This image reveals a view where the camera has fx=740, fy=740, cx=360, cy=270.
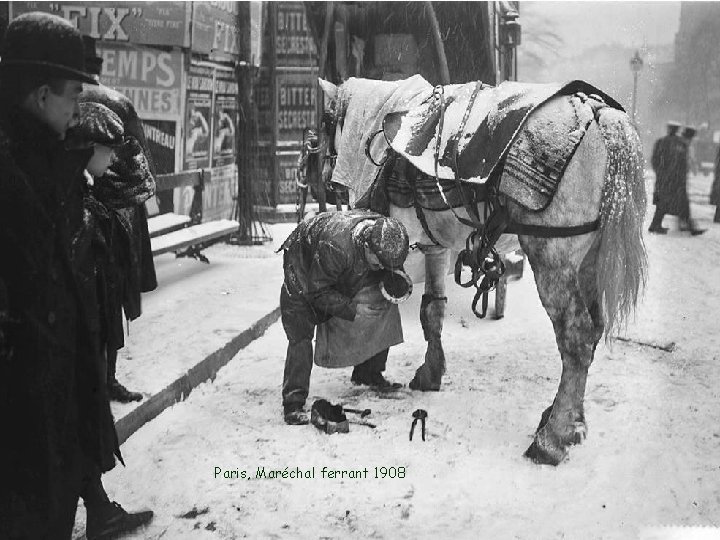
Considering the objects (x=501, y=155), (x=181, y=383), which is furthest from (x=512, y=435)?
(x=181, y=383)

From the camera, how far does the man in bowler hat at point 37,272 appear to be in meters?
1.98

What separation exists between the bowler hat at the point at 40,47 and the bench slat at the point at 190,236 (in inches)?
200

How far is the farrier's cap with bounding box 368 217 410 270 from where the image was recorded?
12.1 feet

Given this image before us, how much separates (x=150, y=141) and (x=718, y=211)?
25.7 feet

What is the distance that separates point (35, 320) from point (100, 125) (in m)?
1.51

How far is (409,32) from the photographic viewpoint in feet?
26.2

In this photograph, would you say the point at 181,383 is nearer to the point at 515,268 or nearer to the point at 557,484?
the point at 557,484

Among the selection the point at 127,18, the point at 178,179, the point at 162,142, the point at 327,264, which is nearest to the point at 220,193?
the point at 162,142

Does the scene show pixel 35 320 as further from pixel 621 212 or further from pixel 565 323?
pixel 621 212

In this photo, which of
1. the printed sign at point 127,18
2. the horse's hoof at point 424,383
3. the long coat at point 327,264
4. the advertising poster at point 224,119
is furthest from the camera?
the advertising poster at point 224,119

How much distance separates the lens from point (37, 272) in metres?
2.01

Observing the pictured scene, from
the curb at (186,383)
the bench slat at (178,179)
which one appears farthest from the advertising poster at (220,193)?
the curb at (186,383)

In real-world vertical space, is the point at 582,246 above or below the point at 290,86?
below

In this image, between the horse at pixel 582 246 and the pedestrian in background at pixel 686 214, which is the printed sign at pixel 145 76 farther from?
the pedestrian in background at pixel 686 214
